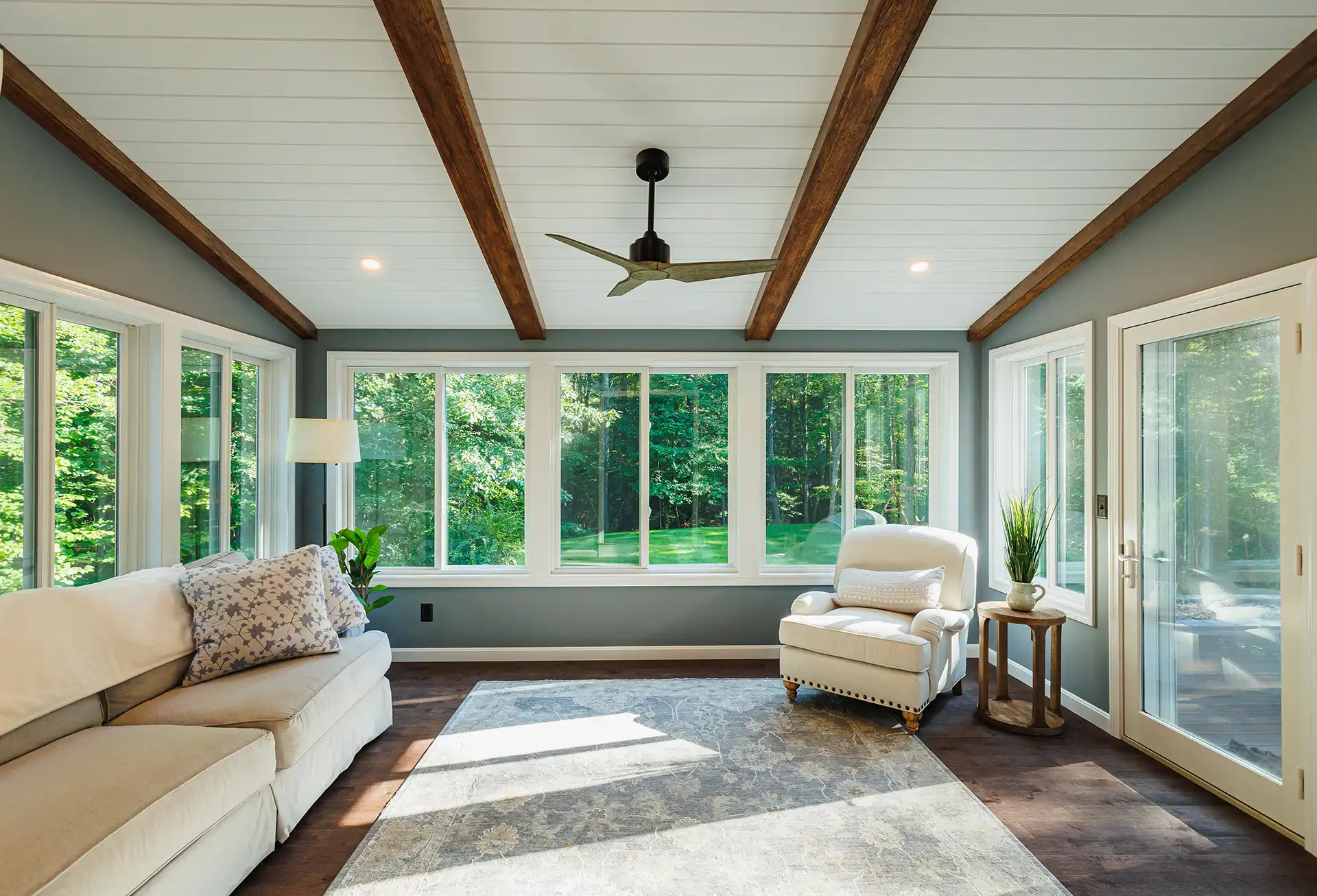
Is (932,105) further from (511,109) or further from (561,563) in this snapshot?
(561,563)

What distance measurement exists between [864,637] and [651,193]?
7.67ft

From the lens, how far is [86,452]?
2861 mm

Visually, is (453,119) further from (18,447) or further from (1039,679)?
(1039,679)

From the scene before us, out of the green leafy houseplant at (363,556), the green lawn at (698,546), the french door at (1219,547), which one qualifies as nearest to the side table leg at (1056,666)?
the french door at (1219,547)

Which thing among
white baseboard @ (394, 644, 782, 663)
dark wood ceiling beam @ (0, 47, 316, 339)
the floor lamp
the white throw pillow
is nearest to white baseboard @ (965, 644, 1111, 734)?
the white throw pillow

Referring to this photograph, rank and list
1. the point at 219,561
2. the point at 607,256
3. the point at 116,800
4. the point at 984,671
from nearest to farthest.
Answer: the point at 116,800 < the point at 607,256 < the point at 219,561 < the point at 984,671

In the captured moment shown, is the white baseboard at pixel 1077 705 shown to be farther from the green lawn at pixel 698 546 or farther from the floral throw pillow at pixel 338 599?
the floral throw pillow at pixel 338 599

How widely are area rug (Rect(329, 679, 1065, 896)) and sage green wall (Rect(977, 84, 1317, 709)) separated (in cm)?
123

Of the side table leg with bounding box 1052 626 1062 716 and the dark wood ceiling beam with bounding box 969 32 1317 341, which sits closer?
the dark wood ceiling beam with bounding box 969 32 1317 341

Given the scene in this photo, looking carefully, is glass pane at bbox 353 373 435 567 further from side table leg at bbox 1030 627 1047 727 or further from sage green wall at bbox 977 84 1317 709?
sage green wall at bbox 977 84 1317 709

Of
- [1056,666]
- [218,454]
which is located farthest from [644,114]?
[1056,666]

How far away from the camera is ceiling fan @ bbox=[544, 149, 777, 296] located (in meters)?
2.54

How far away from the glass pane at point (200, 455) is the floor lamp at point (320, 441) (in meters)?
0.40

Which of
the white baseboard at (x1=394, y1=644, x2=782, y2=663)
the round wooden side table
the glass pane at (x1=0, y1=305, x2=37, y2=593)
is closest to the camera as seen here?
the glass pane at (x1=0, y1=305, x2=37, y2=593)
